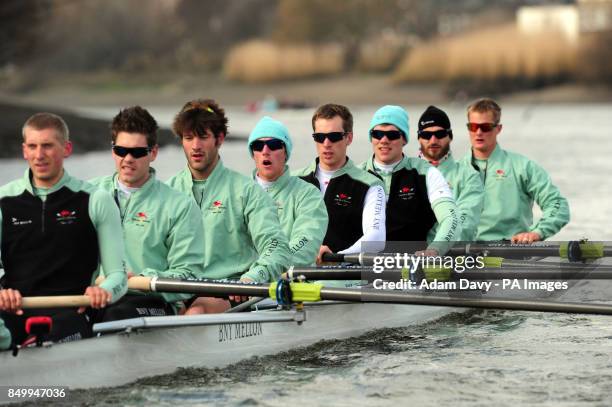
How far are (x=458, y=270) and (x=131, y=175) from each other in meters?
2.70

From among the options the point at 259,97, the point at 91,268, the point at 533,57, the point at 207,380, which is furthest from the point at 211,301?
the point at 259,97

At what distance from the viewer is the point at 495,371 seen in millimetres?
9789

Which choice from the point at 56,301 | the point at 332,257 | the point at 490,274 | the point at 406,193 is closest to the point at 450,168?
the point at 406,193

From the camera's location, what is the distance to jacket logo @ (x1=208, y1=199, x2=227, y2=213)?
32.1 ft

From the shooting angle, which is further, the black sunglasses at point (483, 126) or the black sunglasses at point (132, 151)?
the black sunglasses at point (483, 126)

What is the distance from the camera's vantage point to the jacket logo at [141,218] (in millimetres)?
9109

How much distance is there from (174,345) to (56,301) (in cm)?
148

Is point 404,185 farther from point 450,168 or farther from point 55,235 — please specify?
point 55,235

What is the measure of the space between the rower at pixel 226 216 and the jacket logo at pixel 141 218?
727mm

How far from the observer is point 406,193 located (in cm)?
1148

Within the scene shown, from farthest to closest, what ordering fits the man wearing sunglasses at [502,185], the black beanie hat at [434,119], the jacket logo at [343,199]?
the man wearing sunglasses at [502,185] → the black beanie hat at [434,119] → the jacket logo at [343,199]

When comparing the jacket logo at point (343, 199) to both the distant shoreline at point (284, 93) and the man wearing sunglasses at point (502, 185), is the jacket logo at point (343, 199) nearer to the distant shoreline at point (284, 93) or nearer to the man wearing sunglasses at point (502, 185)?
the man wearing sunglasses at point (502, 185)

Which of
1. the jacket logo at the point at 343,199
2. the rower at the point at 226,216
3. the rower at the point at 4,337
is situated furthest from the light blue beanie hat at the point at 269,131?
the rower at the point at 4,337

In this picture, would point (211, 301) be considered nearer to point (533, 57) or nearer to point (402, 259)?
point (402, 259)
